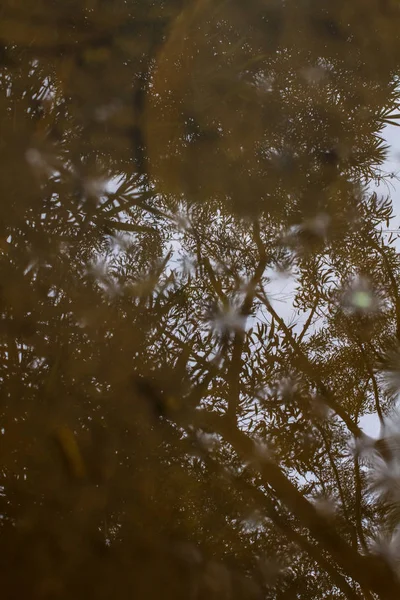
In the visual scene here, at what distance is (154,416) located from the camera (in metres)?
0.83

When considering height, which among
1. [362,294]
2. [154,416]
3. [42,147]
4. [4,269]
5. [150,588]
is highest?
[42,147]

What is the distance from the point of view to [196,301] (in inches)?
39.4

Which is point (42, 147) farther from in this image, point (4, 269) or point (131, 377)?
point (131, 377)

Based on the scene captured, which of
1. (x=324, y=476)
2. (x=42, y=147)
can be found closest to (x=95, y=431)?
(x=324, y=476)

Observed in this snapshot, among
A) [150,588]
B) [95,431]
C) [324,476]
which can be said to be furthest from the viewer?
[324,476]

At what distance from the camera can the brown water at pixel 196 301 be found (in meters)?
0.77

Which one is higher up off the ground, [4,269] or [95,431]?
[4,269]

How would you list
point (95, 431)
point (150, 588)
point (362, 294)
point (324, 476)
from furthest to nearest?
point (362, 294) → point (324, 476) → point (95, 431) → point (150, 588)

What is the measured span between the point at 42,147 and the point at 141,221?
25 centimetres

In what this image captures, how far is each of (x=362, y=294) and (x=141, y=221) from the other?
519mm

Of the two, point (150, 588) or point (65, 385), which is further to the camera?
point (65, 385)

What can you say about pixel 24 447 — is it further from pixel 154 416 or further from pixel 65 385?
pixel 154 416

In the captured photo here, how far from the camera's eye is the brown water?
0.77 meters

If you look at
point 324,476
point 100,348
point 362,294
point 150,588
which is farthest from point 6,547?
point 362,294
